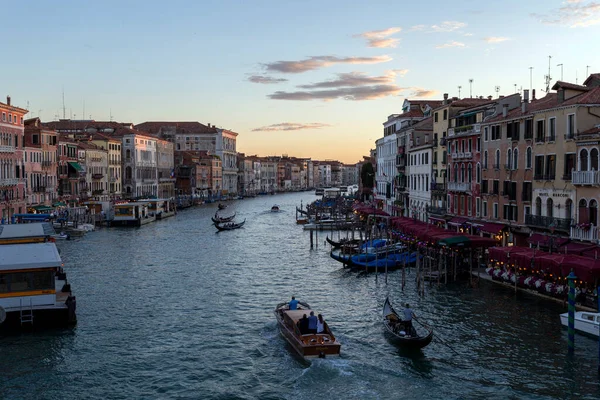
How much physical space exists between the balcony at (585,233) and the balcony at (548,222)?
555mm

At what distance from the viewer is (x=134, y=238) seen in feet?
145

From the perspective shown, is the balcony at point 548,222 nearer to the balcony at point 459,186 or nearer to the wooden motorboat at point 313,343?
the balcony at point 459,186

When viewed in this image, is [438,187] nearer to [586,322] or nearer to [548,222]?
[548,222]

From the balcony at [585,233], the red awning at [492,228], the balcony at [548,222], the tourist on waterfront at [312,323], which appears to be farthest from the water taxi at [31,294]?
the red awning at [492,228]

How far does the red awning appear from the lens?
2882 centimetres

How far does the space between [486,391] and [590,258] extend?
27.7 ft

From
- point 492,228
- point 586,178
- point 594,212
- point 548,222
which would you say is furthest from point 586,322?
point 492,228

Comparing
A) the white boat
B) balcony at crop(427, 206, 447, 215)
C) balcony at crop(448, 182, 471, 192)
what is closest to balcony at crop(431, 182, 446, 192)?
balcony at crop(427, 206, 447, 215)

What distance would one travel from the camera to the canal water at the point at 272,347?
46.3 feet

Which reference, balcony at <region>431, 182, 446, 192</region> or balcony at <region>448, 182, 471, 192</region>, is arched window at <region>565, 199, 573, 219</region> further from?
balcony at <region>431, 182, 446, 192</region>

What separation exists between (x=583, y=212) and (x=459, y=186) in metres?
11.2

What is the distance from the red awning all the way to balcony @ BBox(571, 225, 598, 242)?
5.73 metres

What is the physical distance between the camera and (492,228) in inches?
1150

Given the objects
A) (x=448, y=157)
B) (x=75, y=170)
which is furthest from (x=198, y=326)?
(x=75, y=170)
